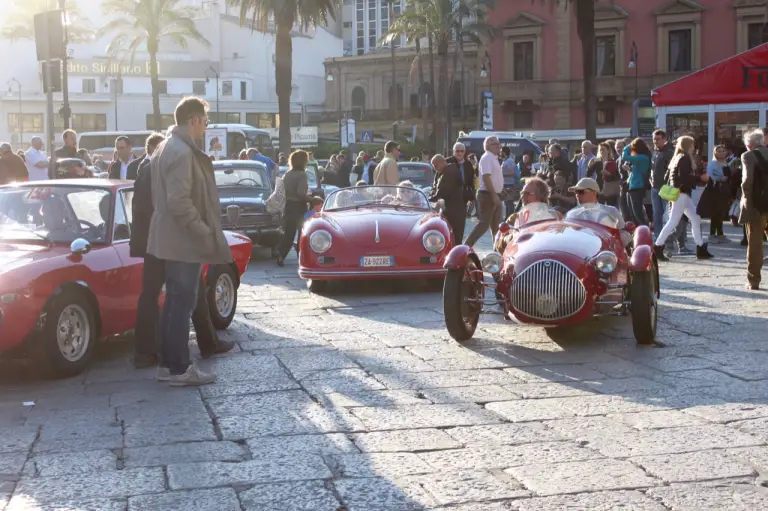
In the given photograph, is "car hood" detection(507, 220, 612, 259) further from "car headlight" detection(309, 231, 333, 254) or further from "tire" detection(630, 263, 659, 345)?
"car headlight" detection(309, 231, 333, 254)

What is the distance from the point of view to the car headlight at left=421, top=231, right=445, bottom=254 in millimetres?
11930

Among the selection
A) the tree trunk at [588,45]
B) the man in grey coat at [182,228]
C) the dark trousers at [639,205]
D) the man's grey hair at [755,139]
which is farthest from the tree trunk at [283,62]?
the man in grey coat at [182,228]

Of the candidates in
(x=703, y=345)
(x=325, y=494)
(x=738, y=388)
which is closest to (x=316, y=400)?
(x=325, y=494)

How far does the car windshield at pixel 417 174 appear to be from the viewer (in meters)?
26.7

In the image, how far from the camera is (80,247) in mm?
7754

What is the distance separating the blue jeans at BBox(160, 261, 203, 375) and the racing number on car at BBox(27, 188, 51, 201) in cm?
180

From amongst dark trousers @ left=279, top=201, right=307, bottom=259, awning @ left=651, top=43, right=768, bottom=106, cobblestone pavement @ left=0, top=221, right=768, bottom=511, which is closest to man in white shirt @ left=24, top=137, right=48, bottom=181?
dark trousers @ left=279, top=201, right=307, bottom=259

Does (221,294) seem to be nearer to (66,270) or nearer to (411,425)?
(66,270)

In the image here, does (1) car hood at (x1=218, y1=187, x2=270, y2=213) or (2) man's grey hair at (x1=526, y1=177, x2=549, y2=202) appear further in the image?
(1) car hood at (x1=218, y1=187, x2=270, y2=213)

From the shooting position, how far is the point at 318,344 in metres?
8.91

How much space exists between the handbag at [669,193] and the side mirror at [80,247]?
9.04m

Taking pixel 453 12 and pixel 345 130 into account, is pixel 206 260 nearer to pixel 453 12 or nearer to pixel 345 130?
pixel 345 130

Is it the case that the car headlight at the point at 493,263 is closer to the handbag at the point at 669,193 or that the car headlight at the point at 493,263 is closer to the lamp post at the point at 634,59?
the handbag at the point at 669,193

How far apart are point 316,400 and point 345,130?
121 ft
